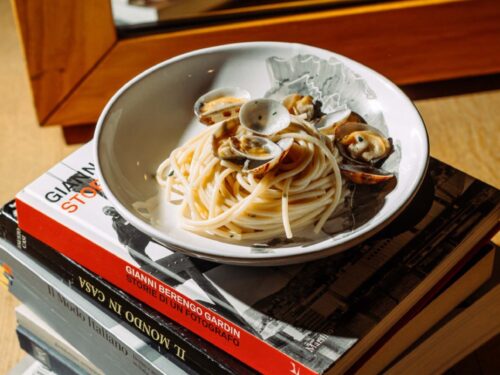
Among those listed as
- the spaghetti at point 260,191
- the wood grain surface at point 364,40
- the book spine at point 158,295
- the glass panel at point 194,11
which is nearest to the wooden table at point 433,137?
the wood grain surface at point 364,40

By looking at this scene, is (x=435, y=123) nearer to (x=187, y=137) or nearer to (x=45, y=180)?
(x=187, y=137)

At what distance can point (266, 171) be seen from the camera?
679mm

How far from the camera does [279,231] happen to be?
0.68 metres

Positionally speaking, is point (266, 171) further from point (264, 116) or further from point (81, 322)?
point (81, 322)

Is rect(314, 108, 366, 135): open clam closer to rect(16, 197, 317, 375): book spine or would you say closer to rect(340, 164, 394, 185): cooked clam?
rect(340, 164, 394, 185): cooked clam

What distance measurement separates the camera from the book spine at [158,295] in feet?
2.17

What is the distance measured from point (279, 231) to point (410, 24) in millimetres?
540

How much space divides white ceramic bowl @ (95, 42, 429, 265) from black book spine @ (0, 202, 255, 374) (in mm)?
99

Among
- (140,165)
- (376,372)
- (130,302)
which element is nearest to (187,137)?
(140,165)

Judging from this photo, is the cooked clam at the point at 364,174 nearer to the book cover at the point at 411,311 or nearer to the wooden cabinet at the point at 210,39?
the book cover at the point at 411,311

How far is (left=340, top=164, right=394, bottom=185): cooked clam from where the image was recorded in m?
0.69

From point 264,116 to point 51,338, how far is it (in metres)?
0.37

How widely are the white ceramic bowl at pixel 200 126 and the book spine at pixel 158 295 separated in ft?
0.20

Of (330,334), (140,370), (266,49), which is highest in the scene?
(266,49)
